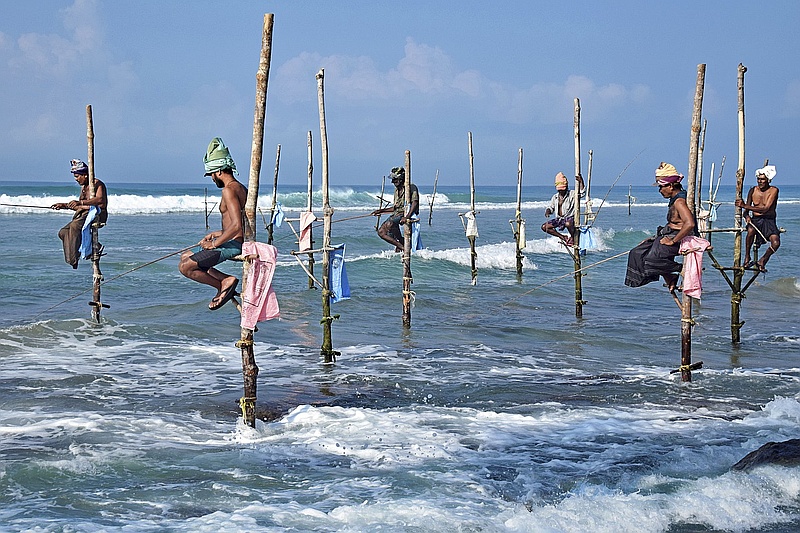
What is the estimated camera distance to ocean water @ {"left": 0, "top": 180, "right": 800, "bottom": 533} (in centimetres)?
594

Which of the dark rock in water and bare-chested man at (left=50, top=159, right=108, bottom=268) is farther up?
bare-chested man at (left=50, top=159, right=108, bottom=268)

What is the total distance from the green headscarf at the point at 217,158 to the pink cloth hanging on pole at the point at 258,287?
92 cm

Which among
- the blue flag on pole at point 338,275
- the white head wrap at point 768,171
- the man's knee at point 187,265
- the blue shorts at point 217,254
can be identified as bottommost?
the blue flag on pole at point 338,275

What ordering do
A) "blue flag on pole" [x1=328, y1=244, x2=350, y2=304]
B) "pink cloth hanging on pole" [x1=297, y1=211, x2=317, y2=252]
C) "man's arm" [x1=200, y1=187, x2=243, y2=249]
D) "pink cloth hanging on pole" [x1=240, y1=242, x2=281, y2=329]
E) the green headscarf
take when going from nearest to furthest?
"pink cloth hanging on pole" [x1=240, y1=242, x2=281, y2=329] → "man's arm" [x1=200, y1=187, x2=243, y2=249] → the green headscarf → "pink cloth hanging on pole" [x1=297, y1=211, x2=317, y2=252] → "blue flag on pole" [x1=328, y1=244, x2=350, y2=304]

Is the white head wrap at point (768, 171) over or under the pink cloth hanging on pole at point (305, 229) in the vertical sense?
over

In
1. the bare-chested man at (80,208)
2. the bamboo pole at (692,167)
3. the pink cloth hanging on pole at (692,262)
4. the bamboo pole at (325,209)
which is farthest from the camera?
the bare-chested man at (80,208)

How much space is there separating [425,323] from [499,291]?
4857mm

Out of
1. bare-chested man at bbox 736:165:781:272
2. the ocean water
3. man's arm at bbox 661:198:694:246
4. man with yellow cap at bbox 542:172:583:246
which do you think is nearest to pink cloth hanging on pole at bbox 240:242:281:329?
the ocean water

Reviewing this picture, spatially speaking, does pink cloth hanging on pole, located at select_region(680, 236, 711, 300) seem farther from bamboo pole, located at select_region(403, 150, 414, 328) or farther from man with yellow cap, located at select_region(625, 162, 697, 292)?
bamboo pole, located at select_region(403, 150, 414, 328)

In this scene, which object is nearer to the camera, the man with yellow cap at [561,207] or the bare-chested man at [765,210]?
the bare-chested man at [765,210]

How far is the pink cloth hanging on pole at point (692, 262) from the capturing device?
869cm

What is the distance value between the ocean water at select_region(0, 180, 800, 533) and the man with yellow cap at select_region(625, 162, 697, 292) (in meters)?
1.25

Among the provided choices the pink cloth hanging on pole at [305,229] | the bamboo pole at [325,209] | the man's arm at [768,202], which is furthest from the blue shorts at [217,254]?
the man's arm at [768,202]

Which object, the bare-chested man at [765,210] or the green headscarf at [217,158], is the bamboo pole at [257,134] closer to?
the green headscarf at [217,158]
